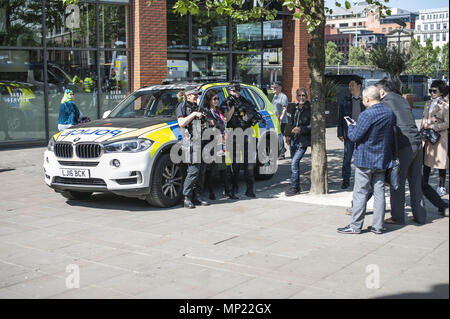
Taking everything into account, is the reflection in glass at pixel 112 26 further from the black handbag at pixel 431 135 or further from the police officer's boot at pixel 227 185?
the black handbag at pixel 431 135

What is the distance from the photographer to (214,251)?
19.9 feet

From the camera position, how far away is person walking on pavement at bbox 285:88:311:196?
30.6ft

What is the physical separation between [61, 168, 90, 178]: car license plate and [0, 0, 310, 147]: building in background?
24.5 ft

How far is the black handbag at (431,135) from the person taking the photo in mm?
7755

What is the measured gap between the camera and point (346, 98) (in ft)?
32.3

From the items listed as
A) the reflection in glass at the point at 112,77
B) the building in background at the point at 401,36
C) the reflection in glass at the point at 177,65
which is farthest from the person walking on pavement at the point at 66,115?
the building in background at the point at 401,36

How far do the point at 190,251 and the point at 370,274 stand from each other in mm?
1919

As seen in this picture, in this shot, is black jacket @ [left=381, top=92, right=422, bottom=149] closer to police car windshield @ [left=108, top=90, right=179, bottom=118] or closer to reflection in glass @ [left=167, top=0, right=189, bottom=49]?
police car windshield @ [left=108, top=90, right=179, bottom=118]

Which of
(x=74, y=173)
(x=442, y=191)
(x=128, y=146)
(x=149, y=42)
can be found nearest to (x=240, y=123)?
(x=128, y=146)

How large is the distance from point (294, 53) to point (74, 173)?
1509 centimetres

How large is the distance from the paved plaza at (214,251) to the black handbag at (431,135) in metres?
0.97

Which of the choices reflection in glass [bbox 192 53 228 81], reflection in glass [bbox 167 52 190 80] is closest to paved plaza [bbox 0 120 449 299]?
reflection in glass [bbox 167 52 190 80]
